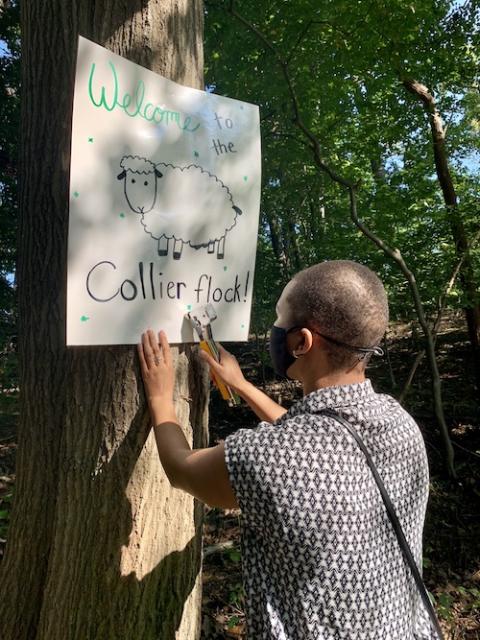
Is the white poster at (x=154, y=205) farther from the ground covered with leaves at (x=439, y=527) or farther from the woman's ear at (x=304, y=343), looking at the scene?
the ground covered with leaves at (x=439, y=527)

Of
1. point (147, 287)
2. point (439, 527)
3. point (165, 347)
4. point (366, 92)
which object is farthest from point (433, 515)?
point (366, 92)

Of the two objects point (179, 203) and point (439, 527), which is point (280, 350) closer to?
point (179, 203)

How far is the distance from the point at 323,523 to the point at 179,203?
951mm

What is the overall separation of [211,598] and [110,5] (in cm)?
308

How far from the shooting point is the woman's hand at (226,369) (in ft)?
5.06

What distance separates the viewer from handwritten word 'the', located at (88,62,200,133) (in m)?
1.23

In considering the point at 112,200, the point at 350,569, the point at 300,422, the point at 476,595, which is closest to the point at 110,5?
the point at 112,200

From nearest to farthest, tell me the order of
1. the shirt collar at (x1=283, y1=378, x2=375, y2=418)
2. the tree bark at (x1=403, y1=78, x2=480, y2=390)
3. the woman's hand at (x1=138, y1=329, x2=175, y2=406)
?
the shirt collar at (x1=283, y1=378, x2=375, y2=418) < the woman's hand at (x1=138, y1=329, x2=175, y2=406) < the tree bark at (x1=403, y1=78, x2=480, y2=390)

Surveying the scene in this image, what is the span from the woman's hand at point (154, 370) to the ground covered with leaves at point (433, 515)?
195 centimetres

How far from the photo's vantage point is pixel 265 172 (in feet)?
20.4

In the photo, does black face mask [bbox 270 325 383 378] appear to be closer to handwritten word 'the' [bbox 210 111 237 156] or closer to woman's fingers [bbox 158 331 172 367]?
woman's fingers [bbox 158 331 172 367]

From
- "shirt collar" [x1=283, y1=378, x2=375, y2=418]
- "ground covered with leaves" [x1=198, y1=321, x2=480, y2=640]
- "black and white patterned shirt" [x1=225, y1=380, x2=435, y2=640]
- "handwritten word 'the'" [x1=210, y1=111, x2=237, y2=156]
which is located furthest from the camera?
"ground covered with leaves" [x1=198, y1=321, x2=480, y2=640]

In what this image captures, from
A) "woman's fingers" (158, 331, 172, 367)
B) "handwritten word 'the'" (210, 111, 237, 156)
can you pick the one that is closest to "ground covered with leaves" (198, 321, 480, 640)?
"woman's fingers" (158, 331, 172, 367)

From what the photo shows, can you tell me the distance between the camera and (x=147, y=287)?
4.46ft
